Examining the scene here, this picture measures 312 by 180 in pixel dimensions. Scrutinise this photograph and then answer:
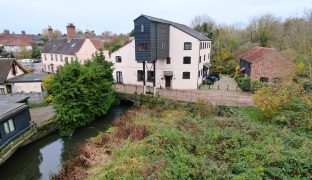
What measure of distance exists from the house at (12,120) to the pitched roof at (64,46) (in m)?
21.7

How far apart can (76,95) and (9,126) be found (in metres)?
5.86

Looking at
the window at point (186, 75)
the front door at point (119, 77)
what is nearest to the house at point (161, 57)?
the window at point (186, 75)

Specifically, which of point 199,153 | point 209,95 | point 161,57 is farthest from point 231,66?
point 199,153

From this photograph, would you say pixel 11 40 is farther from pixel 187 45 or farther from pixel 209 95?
pixel 209 95

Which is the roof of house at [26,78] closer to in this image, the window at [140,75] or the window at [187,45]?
the window at [140,75]

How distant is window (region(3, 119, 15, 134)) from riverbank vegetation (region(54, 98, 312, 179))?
21.8 ft

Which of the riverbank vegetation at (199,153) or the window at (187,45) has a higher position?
the window at (187,45)

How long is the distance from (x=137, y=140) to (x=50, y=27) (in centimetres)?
4670

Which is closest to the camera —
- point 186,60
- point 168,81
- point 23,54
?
point 186,60

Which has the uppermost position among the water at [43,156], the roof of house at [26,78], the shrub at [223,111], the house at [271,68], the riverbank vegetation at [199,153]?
the house at [271,68]

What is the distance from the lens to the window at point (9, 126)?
17423mm

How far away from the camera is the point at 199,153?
12469 mm

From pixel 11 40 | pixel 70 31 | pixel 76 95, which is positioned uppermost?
pixel 11 40

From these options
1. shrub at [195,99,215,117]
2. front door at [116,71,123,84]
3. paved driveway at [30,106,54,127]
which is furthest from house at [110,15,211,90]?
paved driveway at [30,106,54,127]
